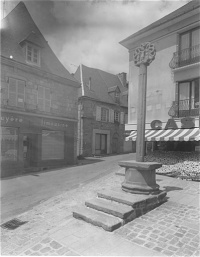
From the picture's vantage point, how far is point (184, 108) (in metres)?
8.32

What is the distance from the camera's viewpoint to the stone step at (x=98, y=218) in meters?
2.92

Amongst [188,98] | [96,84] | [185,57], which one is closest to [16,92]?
[96,84]

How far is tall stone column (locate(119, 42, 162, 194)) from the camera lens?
3.88 metres

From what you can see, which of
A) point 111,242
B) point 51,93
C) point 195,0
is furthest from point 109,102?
point 195,0

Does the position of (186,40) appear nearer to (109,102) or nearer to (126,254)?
(109,102)

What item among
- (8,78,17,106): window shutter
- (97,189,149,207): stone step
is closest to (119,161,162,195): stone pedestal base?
(97,189,149,207): stone step

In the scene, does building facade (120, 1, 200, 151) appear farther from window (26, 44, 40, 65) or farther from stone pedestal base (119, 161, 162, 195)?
window (26, 44, 40, 65)

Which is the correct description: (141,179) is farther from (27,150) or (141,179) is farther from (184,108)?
(184,108)

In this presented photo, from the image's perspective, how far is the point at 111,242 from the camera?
2.60m

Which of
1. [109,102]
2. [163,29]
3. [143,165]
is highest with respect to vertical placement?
[163,29]

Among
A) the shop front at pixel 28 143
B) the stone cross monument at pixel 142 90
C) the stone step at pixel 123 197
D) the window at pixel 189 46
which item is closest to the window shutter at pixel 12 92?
the shop front at pixel 28 143

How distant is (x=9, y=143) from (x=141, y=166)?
5.21 m

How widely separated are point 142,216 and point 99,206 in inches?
30.7

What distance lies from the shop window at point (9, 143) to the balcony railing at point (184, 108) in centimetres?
657
